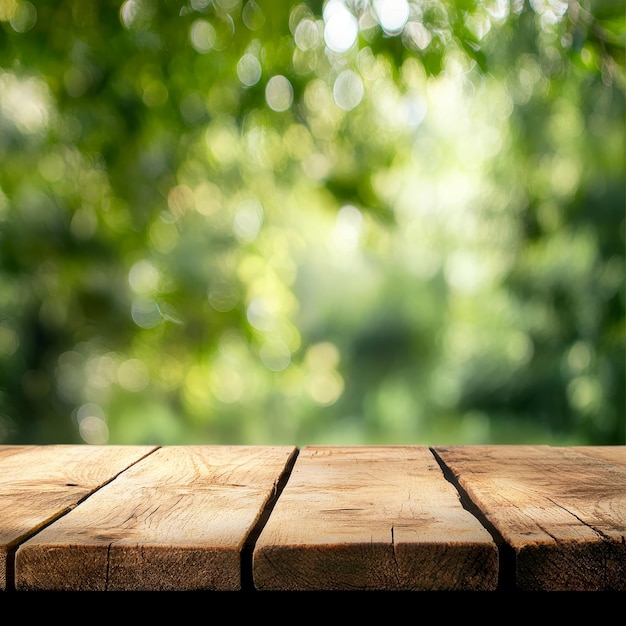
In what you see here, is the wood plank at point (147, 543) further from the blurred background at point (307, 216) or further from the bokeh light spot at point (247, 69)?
the bokeh light spot at point (247, 69)

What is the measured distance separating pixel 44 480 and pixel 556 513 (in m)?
0.44

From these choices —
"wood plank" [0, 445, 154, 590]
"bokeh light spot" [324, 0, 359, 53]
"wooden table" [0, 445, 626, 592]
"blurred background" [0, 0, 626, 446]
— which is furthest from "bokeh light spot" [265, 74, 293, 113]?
"wooden table" [0, 445, 626, 592]

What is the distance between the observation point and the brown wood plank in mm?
831

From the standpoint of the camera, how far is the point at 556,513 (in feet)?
1.86

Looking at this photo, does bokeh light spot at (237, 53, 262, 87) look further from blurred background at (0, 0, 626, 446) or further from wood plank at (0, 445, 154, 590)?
wood plank at (0, 445, 154, 590)

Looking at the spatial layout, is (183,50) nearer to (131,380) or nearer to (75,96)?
(75,96)

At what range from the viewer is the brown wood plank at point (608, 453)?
831mm

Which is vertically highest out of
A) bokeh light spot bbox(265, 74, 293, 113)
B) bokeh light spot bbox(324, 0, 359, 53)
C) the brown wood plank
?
bokeh light spot bbox(324, 0, 359, 53)

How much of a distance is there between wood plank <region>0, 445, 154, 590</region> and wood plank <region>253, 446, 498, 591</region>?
0.54 feet

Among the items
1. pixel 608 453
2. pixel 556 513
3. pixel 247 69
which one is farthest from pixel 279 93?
pixel 556 513

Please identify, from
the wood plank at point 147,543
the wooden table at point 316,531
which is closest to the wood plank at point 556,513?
the wooden table at point 316,531

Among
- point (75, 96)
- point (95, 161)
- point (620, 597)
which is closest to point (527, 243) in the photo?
point (95, 161)

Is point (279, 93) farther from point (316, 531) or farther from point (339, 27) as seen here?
point (316, 531)

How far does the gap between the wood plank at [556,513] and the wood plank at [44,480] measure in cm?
32
